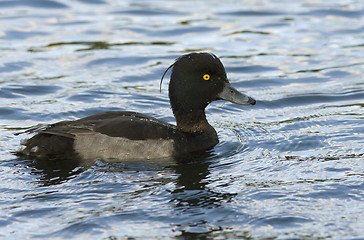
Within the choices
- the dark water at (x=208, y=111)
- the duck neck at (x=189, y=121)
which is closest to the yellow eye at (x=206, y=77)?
the duck neck at (x=189, y=121)

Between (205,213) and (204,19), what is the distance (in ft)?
35.3

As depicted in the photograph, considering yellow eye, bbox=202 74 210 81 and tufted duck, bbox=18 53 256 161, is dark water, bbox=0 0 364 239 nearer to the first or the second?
tufted duck, bbox=18 53 256 161

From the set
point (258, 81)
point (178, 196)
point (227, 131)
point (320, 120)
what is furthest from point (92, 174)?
point (258, 81)

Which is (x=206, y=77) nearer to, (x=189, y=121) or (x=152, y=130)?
(x=189, y=121)

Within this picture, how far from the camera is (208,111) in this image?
36.9 feet

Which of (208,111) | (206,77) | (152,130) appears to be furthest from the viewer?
(208,111)

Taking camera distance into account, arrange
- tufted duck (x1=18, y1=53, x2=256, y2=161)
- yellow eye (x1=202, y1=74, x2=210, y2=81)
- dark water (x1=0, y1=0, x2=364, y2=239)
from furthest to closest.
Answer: yellow eye (x1=202, y1=74, x2=210, y2=81), tufted duck (x1=18, y1=53, x2=256, y2=161), dark water (x1=0, y1=0, x2=364, y2=239)

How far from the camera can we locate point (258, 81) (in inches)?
504

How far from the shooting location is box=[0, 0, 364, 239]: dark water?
6695mm

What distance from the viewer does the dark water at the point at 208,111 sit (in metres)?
6.70

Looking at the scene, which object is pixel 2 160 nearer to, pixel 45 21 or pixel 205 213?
pixel 205 213

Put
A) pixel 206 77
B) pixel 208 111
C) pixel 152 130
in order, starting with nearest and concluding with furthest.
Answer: pixel 152 130 < pixel 206 77 < pixel 208 111

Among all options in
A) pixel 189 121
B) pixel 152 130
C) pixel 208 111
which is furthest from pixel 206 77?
pixel 208 111

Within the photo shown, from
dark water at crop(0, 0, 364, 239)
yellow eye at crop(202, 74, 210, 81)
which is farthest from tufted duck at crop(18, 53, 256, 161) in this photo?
dark water at crop(0, 0, 364, 239)
